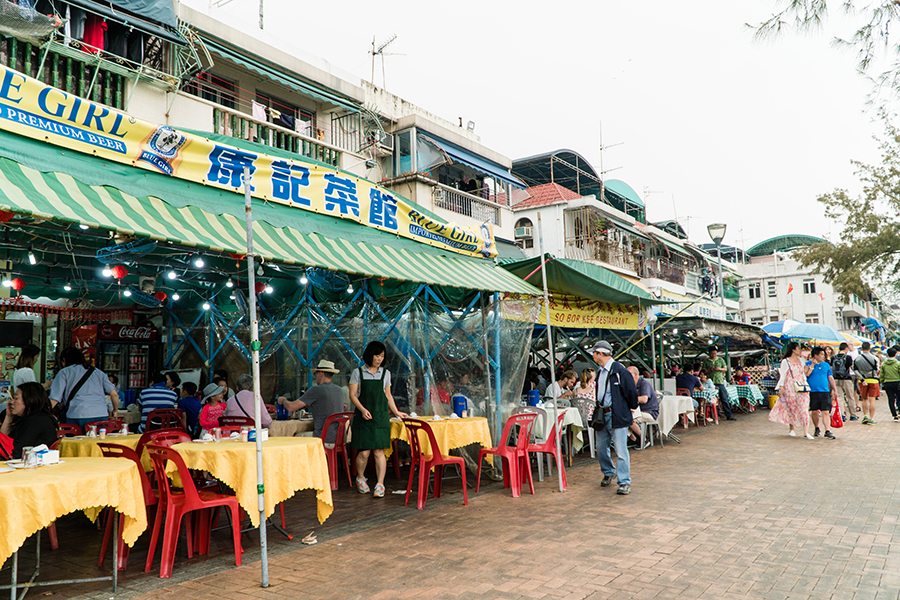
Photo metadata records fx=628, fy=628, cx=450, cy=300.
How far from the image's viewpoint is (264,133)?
1246 cm

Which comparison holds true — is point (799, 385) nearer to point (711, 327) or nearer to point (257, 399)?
point (711, 327)

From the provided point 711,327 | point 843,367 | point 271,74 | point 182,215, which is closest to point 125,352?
point 271,74

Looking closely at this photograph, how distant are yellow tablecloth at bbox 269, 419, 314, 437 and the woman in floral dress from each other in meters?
8.61

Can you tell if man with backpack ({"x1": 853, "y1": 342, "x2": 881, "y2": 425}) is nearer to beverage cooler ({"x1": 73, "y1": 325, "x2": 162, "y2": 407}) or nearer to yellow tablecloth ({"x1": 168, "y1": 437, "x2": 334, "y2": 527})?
yellow tablecloth ({"x1": 168, "y1": 437, "x2": 334, "y2": 527})

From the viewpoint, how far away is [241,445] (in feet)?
16.6

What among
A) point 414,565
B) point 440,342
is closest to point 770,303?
point 440,342

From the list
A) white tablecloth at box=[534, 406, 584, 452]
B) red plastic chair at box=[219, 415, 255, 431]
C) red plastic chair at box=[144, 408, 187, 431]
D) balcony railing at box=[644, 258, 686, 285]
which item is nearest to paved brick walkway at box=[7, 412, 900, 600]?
white tablecloth at box=[534, 406, 584, 452]

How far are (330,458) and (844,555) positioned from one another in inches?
212

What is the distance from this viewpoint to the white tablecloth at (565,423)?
848cm

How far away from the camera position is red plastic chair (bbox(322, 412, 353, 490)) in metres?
7.68

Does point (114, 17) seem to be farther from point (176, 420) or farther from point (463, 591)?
point (463, 591)

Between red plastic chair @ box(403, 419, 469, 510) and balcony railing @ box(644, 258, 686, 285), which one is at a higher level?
balcony railing @ box(644, 258, 686, 285)

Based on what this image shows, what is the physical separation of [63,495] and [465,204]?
14852mm

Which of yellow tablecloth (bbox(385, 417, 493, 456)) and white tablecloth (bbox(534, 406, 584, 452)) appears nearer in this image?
yellow tablecloth (bbox(385, 417, 493, 456))
